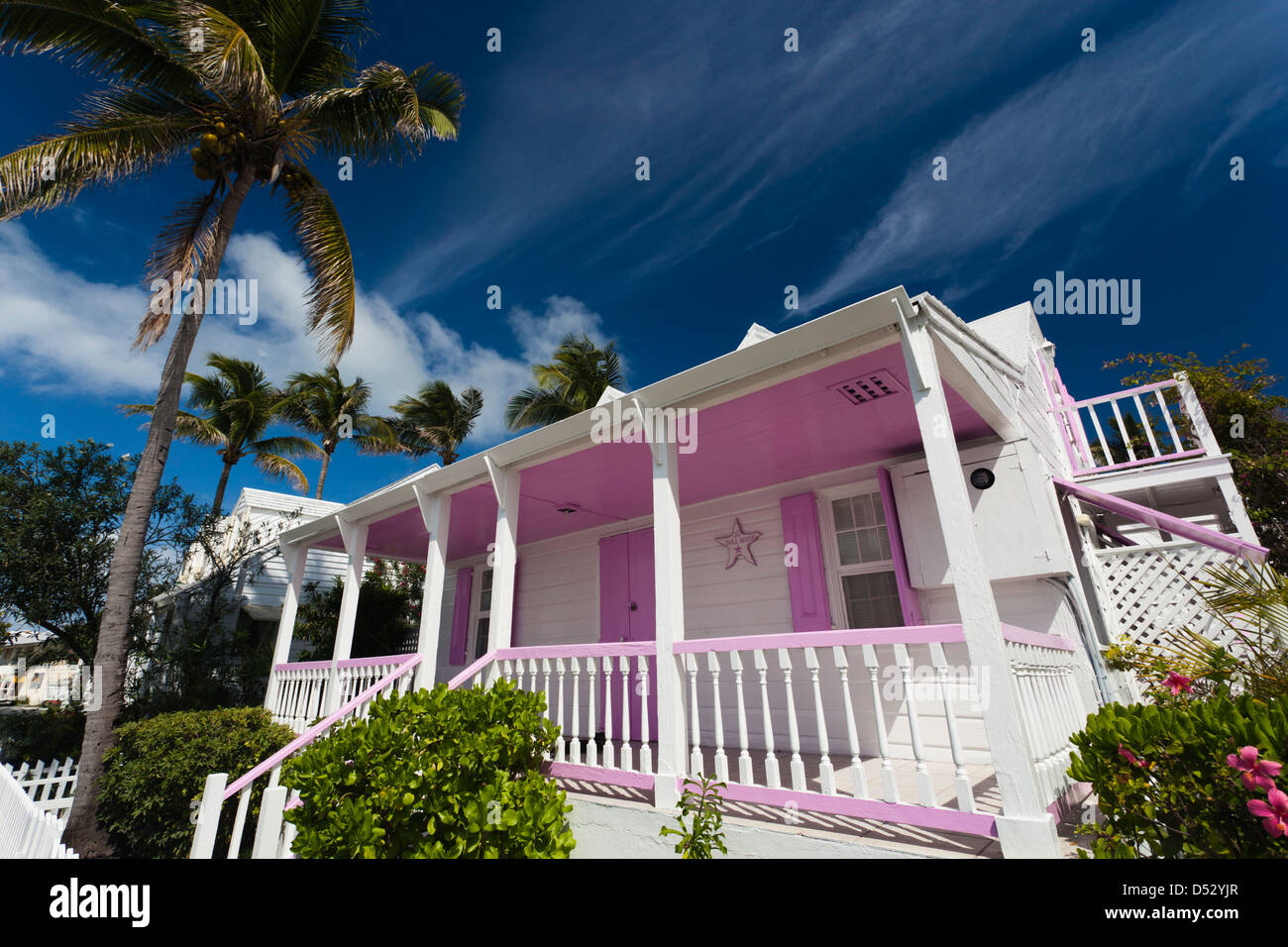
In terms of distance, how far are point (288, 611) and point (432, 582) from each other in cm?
362

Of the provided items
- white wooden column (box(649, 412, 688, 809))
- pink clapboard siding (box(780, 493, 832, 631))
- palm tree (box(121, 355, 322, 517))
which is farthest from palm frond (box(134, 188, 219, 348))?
palm tree (box(121, 355, 322, 517))

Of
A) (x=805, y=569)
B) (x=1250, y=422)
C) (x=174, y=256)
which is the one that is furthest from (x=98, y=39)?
(x=1250, y=422)

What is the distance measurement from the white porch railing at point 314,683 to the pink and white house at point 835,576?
0.13 ft

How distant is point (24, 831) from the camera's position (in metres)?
3.71

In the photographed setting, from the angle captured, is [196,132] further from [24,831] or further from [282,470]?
[282,470]

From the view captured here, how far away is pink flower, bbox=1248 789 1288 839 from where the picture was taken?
149 centimetres

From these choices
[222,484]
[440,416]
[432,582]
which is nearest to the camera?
[432,582]

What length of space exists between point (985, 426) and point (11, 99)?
475 inches

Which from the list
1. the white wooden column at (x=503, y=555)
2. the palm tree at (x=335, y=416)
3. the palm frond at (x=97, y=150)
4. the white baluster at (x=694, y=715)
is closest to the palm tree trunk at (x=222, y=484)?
the palm tree at (x=335, y=416)

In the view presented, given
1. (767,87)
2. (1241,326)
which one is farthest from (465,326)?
(1241,326)

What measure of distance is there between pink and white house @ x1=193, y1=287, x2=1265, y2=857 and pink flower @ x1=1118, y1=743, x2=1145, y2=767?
42 cm

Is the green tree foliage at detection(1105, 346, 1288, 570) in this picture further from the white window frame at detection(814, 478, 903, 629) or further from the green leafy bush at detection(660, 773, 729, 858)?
the green leafy bush at detection(660, 773, 729, 858)

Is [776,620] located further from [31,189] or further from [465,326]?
[31,189]
